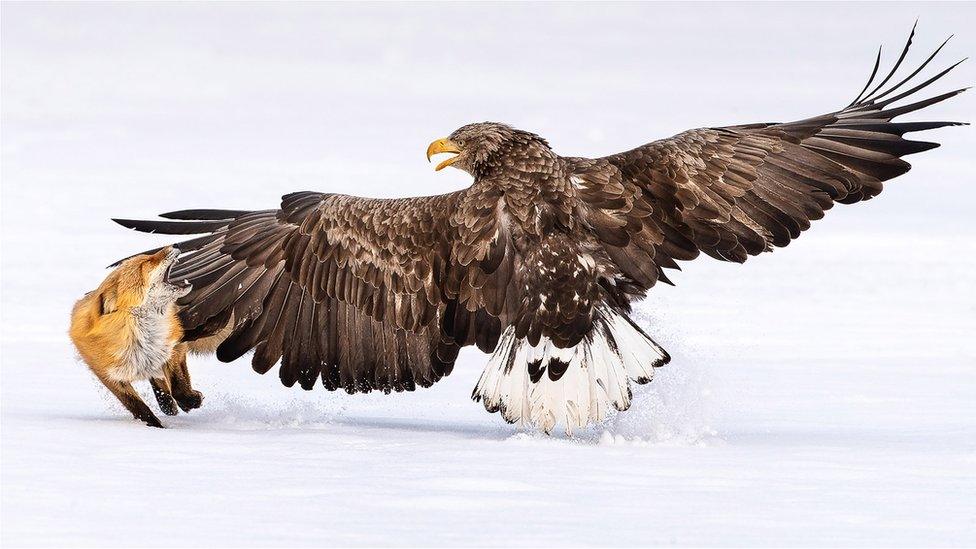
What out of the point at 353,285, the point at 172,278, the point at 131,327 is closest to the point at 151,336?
the point at 131,327

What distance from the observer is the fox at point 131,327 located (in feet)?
28.6

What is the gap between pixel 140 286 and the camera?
29.1ft

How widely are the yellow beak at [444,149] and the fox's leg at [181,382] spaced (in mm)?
2041

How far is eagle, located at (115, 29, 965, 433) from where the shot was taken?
838cm

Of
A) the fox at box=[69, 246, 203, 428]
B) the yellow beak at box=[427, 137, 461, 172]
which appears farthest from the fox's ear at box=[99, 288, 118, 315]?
the yellow beak at box=[427, 137, 461, 172]

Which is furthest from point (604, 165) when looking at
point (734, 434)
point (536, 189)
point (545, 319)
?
point (734, 434)

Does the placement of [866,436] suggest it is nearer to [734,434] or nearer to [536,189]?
[734,434]

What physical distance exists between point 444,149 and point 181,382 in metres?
2.29

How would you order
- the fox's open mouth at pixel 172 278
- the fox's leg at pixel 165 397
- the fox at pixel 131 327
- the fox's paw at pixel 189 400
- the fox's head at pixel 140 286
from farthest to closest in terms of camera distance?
the fox's paw at pixel 189 400
the fox's leg at pixel 165 397
the fox's open mouth at pixel 172 278
the fox's head at pixel 140 286
the fox at pixel 131 327

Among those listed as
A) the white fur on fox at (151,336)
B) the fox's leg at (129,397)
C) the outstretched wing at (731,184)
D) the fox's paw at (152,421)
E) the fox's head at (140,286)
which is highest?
the outstretched wing at (731,184)

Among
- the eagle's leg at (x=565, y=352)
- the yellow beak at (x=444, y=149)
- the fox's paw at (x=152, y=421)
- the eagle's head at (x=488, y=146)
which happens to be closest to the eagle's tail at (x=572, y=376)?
the eagle's leg at (x=565, y=352)

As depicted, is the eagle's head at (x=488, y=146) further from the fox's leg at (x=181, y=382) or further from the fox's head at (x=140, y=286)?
the fox's leg at (x=181, y=382)

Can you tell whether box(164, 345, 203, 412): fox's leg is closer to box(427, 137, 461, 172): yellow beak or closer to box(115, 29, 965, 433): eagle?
box(115, 29, 965, 433): eagle

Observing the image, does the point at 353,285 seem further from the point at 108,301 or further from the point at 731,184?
the point at 731,184
